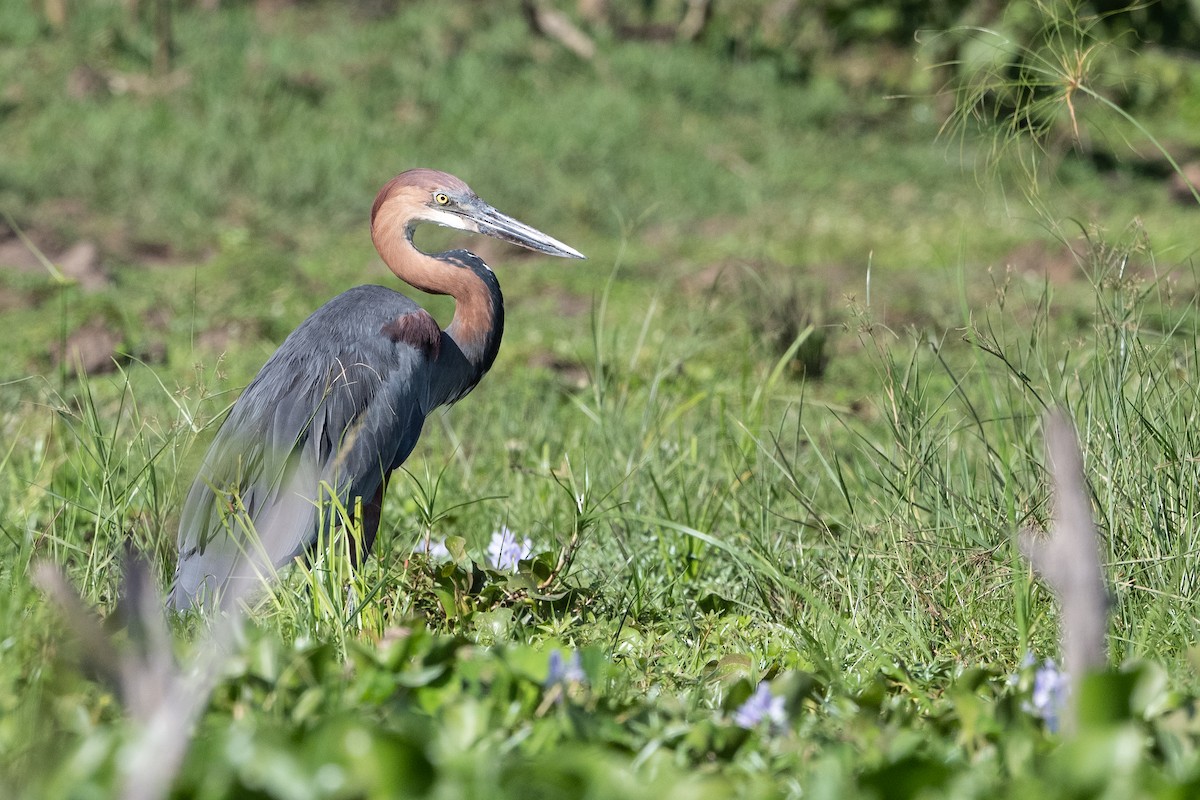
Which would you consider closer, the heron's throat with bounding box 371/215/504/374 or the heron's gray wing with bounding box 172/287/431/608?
the heron's gray wing with bounding box 172/287/431/608

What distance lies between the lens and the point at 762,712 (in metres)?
2.09

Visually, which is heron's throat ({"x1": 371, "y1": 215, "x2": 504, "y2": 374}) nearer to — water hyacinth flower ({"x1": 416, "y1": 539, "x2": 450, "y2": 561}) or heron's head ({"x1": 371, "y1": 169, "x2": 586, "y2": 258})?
heron's head ({"x1": 371, "y1": 169, "x2": 586, "y2": 258})

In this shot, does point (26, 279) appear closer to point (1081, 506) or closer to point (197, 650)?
point (197, 650)

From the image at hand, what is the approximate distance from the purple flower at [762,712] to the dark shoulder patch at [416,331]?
1755 mm

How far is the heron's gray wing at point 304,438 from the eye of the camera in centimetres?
328

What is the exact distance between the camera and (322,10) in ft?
43.9

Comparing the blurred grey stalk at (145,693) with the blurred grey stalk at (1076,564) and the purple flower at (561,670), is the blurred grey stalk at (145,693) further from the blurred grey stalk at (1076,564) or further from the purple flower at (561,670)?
the blurred grey stalk at (1076,564)

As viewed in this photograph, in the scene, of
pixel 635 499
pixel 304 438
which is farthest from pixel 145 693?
pixel 635 499

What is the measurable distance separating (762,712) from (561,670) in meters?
0.31

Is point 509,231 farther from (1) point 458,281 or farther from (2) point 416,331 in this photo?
(2) point 416,331

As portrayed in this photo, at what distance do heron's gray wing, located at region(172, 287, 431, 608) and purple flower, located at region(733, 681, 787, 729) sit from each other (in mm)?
1407


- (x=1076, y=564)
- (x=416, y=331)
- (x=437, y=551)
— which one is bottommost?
(x=437, y=551)

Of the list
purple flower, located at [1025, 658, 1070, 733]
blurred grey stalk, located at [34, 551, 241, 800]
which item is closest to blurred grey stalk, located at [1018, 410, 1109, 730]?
purple flower, located at [1025, 658, 1070, 733]

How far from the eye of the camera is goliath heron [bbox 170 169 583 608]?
329cm
